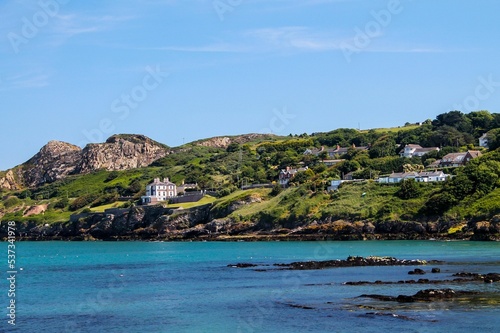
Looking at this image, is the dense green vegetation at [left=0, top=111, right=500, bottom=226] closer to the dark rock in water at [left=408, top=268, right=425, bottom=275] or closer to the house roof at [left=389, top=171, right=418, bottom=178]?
the house roof at [left=389, top=171, right=418, bottom=178]

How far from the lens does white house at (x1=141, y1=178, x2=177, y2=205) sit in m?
147

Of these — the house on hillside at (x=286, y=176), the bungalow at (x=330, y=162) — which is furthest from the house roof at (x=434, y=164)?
the house on hillside at (x=286, y=176)

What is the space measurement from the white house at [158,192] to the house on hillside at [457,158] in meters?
56.7

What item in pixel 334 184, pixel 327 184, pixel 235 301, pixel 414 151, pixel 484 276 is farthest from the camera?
pixel 414 151

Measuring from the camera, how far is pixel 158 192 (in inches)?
5896

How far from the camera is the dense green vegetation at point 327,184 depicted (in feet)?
323

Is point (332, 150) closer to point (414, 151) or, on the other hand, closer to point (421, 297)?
point (414, 151)

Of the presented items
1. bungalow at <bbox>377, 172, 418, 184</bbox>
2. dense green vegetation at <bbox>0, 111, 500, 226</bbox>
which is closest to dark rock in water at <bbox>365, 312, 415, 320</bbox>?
dense green vegetation at <bbox>0, 111, 500, 226</bbox>

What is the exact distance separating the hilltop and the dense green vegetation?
246 mm

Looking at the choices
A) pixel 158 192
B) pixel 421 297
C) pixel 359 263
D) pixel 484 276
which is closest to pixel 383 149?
pixel 158 192

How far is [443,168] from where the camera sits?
119 m

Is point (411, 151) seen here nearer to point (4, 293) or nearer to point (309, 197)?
point (309, 197)

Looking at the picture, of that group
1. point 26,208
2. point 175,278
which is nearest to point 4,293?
point 175,278

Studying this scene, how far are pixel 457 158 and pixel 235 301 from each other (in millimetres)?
92330
